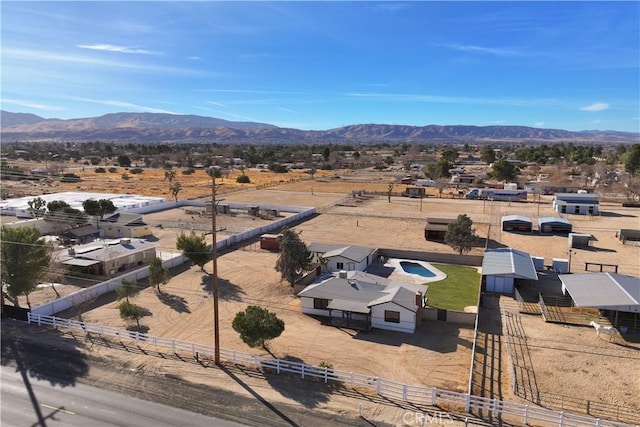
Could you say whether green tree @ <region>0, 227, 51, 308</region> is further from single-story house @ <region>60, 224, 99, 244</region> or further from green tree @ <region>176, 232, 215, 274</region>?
single-story house @ <region>60, 224, 99, 244</region>

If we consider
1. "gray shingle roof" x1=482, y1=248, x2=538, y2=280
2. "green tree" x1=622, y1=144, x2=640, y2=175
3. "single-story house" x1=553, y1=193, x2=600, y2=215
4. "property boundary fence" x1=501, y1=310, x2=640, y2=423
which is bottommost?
"property boundary fence" x1=501, y1=310, x2=640, y2=423

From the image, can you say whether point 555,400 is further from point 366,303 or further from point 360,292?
point 360,292

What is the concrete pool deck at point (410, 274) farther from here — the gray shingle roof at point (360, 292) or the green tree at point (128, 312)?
the green tree at point (128, 312)

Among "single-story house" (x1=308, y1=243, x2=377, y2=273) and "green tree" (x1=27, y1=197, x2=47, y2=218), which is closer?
"single-story house" (x1=308, y1=243, x2=377, y2=273)

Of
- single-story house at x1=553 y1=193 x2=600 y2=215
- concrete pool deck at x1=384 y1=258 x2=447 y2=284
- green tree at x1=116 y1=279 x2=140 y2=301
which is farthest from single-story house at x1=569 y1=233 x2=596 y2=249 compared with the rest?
green tree at x1=116 y1=279 x2=140 y2=301

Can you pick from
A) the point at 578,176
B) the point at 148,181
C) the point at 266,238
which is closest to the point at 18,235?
the point at 266,238

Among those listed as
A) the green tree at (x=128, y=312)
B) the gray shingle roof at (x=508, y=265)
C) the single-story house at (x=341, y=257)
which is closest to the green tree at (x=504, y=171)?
the gray shingle roof at (x=508, y=265)
